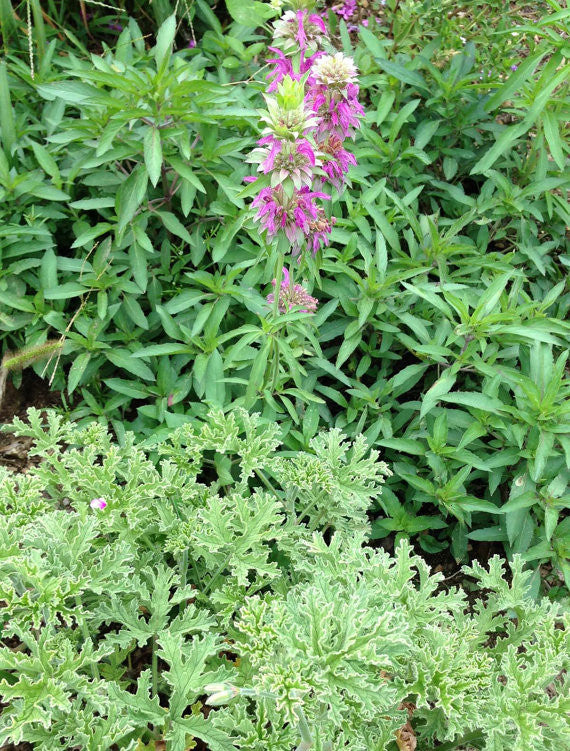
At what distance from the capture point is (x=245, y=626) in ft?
5.39

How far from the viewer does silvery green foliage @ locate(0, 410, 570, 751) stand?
1.57m

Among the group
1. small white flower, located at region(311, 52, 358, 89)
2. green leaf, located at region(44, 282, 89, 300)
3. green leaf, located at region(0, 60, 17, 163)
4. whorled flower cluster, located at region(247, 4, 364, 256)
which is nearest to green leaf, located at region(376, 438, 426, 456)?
whorled flower cluster, located at region(247, 4, 364, 256)

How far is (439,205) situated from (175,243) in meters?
1.35

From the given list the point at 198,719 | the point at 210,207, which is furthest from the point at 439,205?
the point at 198,719

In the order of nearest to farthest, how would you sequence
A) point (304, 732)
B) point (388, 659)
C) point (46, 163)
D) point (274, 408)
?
point (388, 659), point (304, 732), point (274, 408), point (46, 163)

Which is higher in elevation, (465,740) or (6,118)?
(6,118)

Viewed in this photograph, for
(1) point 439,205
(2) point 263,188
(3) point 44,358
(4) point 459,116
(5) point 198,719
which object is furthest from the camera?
(1) point 439,205

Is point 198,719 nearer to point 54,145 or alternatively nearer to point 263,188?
point 263,188

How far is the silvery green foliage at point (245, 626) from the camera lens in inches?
61.7

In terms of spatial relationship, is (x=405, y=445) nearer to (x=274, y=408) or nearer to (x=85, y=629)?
(x=274, y=408)

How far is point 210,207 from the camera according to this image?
277 cm

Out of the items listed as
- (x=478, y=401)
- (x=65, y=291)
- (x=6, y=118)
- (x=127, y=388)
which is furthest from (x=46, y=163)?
(x=478, y=401)

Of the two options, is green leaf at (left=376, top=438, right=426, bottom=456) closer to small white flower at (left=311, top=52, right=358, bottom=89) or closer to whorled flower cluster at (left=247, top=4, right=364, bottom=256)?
whorled flower cluster at (left=247, top=4, right=364, bottom=256)

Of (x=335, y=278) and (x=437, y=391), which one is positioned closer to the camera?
(x=437, y=391)
